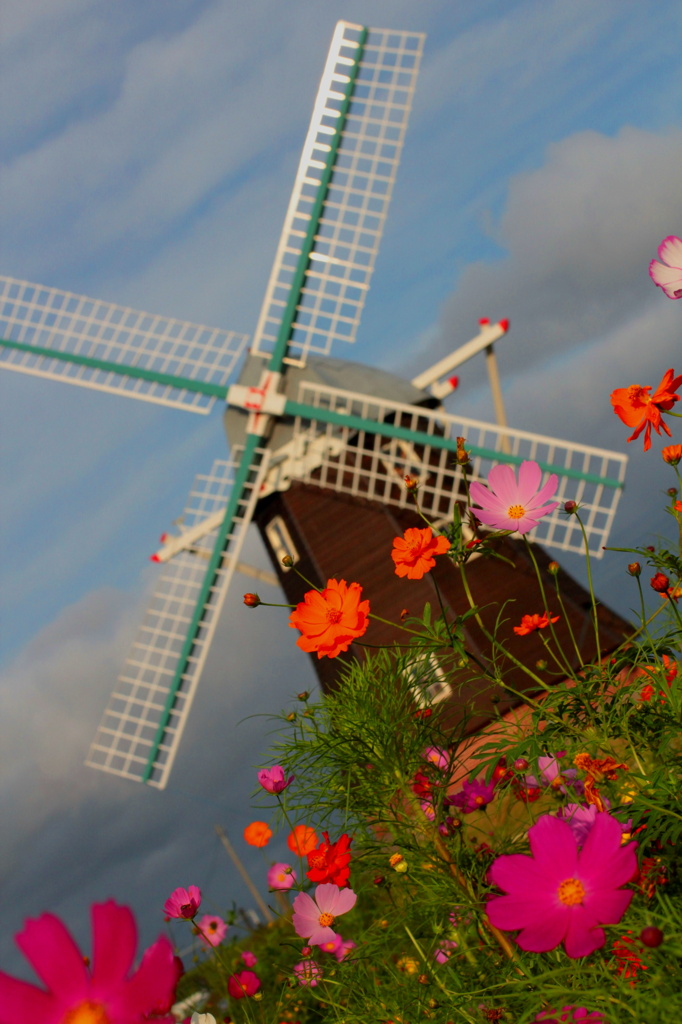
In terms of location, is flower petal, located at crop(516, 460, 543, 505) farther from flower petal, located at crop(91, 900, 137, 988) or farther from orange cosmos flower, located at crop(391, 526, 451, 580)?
flower petal, located at crop(91, 900, 137, 988)

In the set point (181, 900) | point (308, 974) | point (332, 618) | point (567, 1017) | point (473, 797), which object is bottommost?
point (308, 974)

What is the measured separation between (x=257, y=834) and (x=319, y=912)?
1119mm

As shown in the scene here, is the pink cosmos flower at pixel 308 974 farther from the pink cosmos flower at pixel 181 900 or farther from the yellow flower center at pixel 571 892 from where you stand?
the yellow flower center at pixel 571 892

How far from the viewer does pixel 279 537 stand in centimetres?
1032

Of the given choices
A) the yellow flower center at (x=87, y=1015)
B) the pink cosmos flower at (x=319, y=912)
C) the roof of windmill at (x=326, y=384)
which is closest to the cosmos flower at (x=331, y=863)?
the pink cosmos flower at (x=319, y=912)

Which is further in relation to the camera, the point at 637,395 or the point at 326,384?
the point at 326,384

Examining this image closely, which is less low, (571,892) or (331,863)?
(571,892)

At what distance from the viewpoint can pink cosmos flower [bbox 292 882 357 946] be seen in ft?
5.89

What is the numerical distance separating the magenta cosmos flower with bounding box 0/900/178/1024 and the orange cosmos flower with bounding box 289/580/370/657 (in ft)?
3.36

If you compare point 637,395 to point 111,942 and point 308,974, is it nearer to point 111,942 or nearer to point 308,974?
point 111,942

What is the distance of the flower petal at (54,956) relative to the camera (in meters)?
0.53

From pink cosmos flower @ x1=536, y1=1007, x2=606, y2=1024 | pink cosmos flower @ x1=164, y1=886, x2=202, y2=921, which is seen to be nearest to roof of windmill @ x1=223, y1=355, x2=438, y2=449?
pink cosmos flower @ x1=164, y1=886, x2=202, y2=921

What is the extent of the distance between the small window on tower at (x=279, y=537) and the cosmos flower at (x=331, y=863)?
8059 mm

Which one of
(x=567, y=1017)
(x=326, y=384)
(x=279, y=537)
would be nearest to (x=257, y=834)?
(x=567, y=1017)
